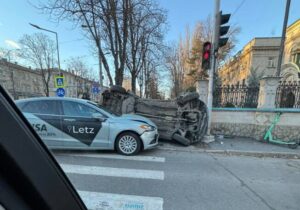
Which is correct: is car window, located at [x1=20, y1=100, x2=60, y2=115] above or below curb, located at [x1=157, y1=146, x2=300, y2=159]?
above

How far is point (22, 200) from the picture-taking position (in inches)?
28.2

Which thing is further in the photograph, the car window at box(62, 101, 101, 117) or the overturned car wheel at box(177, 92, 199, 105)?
the overturned car wheel at box(177, 92, 199, 105)

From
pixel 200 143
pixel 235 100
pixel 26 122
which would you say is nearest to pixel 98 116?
pixel 200 143

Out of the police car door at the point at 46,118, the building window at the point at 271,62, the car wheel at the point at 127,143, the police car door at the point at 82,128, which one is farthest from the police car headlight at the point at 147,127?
the building window at the point at 271,62

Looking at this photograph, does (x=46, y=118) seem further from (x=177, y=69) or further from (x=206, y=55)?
(x=177, y=69)

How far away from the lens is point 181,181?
3.81 meters

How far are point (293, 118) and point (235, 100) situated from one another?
7.88 feet

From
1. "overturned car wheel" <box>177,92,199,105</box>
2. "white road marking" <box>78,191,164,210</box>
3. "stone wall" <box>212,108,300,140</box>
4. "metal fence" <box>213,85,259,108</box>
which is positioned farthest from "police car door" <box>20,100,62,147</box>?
"metal fence" <box>213,85,259,108</box>

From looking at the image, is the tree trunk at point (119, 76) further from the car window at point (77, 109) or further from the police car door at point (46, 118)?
the police car door at point (46, 118)

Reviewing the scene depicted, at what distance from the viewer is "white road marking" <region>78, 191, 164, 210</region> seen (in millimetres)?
2868

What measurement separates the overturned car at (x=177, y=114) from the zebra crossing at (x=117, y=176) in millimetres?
1883

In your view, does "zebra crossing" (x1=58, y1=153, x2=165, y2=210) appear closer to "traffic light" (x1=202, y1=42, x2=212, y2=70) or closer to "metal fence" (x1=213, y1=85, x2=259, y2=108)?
"traffic light" (x1=202, y1=42, x2=212, y2=70)

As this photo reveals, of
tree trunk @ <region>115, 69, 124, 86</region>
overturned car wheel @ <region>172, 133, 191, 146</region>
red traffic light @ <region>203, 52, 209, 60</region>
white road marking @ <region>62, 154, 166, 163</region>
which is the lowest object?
white road marking @ <region>62, 154, 166, 163</region>

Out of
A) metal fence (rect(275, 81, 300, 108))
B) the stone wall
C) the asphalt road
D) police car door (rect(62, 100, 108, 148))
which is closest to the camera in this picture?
the asphalt road
